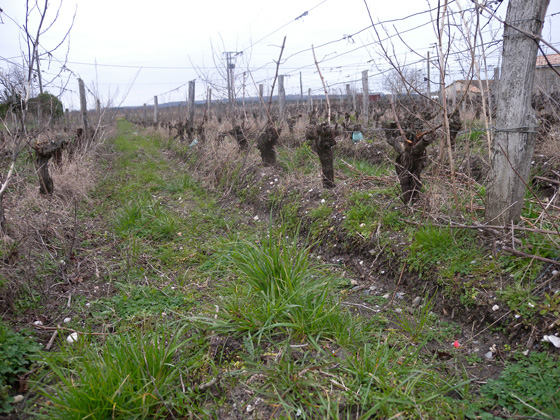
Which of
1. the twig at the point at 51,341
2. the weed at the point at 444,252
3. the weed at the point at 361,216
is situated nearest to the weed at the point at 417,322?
the weed at the point at 444,252

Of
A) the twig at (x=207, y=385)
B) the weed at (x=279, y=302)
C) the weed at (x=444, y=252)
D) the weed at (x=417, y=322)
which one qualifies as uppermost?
the weed at (x=444, y=252)

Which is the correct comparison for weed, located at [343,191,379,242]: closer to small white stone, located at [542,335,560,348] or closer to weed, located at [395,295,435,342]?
weed, located at [395,295,435,342]

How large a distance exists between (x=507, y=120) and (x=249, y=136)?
22.1 ft

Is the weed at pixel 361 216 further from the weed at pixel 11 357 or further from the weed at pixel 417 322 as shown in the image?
the weed at pixel 11 357

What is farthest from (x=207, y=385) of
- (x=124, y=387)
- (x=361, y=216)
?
(x=361, y=216)

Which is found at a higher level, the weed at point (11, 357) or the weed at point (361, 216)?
the weed at point (361, 216)

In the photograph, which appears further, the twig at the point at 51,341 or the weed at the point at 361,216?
the weed at the point at 361,216

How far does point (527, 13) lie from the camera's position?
9.52ft

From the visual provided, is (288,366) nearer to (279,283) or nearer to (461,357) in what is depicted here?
(279,283)

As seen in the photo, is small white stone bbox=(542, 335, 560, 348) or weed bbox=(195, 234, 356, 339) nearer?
small white stone bbox=(542, 335, 560, 348)

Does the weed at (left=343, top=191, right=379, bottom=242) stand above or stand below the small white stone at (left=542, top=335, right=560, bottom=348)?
above

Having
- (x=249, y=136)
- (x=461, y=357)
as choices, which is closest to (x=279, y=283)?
(x=461, y=357)

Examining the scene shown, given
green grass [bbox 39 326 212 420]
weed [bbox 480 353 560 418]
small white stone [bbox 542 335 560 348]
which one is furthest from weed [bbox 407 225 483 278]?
green grass [bbox 39 326 212 420]

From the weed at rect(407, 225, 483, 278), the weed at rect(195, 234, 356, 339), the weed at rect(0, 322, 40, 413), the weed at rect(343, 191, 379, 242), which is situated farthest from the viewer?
the weed at rect(343, 191, 379, 242)
